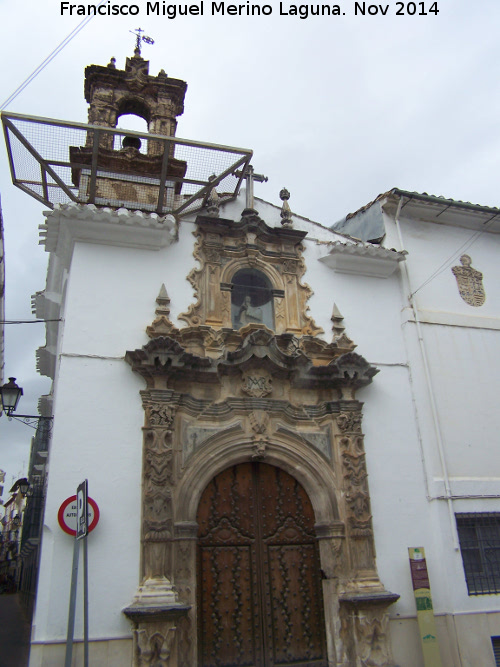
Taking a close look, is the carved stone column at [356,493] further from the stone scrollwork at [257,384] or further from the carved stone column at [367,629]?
the stone scrollwork at [257,384]

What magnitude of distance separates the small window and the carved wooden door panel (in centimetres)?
226

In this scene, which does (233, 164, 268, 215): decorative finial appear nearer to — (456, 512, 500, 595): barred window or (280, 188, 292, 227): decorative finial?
(280, 188, 292, 227): decorative finial

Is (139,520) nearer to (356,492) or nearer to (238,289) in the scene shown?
(356,492)

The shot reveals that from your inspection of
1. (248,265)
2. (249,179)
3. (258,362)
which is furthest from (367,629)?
(249,179)

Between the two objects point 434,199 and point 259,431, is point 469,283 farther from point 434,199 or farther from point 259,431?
point 259,431

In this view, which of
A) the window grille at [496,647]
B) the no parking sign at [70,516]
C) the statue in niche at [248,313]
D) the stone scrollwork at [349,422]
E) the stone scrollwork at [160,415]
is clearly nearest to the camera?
the no parking sign at [70,516]

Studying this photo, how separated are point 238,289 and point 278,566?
4155mm

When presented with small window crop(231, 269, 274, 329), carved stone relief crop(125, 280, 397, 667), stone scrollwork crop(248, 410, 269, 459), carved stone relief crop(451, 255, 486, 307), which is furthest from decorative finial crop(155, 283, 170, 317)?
carved stone relief crop(451, 255, 486, 307)

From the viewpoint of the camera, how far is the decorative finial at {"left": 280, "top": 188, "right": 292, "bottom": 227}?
9289 millimetres

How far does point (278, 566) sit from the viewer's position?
23.6ft

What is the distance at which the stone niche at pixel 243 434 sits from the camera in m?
6.48

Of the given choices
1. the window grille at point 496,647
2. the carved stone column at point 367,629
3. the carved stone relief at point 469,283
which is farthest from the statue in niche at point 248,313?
the window grille at point 496,647

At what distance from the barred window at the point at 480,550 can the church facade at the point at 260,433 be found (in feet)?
0.09

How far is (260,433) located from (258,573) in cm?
181
